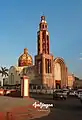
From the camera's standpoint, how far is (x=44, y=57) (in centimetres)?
7088

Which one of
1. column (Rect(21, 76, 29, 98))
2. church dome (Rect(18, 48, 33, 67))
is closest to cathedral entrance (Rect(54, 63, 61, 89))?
church dome (Rect(18, 48, 33, 67))

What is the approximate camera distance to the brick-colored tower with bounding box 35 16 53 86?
70.4 meters

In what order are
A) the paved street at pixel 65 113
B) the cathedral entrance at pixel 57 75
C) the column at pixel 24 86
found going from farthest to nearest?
the cathedral entrance at pixel 57 75, the column at pixel 24 86, the paved street at pixel 65 113

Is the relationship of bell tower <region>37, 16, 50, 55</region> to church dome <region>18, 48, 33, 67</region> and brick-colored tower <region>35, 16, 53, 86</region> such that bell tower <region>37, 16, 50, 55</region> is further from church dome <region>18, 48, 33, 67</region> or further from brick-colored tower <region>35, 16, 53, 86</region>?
church dome <region>18, 48, 33, 67</region>

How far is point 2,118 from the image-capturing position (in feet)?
31.8

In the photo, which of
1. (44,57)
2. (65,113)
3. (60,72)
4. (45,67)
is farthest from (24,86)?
(60,72)

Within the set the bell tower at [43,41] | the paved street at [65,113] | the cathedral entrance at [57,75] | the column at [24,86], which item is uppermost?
the bell tower at [43,41]

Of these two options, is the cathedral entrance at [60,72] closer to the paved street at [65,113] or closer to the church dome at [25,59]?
the church dome at [25,59]

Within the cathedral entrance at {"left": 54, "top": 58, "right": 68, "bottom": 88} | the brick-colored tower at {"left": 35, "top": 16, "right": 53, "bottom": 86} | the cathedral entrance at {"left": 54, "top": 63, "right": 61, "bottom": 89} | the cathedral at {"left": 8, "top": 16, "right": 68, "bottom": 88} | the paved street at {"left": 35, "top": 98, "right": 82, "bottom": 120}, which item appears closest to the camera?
the paved street at {"left": 35, "top": 98, "right": 82, "bottom": 120}

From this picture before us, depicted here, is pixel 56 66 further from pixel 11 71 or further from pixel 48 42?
pixel 11 71

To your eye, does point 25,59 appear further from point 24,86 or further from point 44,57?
point 24,86

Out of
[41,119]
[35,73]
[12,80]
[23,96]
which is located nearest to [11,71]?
[12,80]

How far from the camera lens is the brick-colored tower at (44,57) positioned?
70.4m

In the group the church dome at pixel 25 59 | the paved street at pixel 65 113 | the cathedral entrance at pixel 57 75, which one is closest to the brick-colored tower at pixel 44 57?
the cathedral entrance at pixel 57 75
